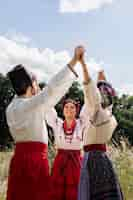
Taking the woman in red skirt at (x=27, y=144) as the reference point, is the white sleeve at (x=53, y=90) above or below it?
above

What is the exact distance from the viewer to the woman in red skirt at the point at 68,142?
5.64 m

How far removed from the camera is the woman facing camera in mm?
4398

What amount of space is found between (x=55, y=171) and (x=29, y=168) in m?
1.64

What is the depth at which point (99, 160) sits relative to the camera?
4.47 m

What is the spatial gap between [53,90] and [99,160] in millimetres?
923

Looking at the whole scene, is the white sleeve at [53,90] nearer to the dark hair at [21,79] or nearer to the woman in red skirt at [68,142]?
the dark hair at [21,79]

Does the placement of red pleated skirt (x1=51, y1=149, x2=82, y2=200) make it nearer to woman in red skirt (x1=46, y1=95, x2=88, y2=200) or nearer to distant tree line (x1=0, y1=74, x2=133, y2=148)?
woman in red skirt (x1=46, y1=95, x2=88, y2=200)

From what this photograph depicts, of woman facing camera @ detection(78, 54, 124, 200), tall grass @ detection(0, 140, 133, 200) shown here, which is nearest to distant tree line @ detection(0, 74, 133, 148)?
tall grass @ detection(0, 140, 133, 200)

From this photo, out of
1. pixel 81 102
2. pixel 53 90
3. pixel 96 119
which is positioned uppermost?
pixel 81 102

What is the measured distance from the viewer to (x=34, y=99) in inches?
155

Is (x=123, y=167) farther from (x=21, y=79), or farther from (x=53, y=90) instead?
(x=53, y=90)

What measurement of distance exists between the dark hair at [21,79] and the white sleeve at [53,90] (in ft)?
0.85

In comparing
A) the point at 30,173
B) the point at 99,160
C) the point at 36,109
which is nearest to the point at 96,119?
the point at 99,160

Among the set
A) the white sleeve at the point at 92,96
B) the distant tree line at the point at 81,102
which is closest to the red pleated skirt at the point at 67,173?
the white sleeve at the point at 92,96
